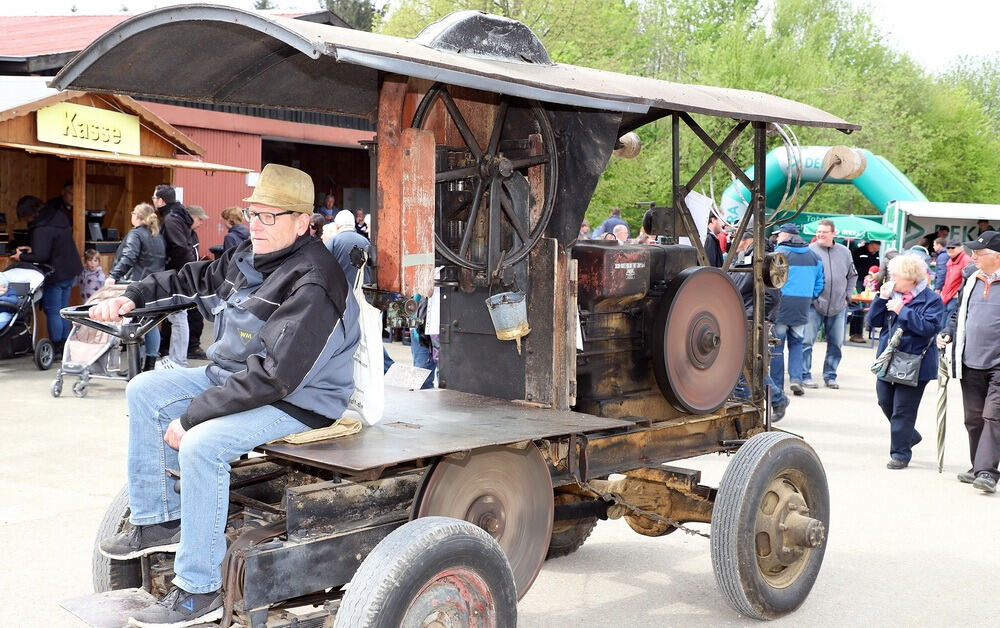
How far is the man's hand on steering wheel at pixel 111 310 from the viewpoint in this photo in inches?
166

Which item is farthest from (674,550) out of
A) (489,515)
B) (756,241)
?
(489,515)

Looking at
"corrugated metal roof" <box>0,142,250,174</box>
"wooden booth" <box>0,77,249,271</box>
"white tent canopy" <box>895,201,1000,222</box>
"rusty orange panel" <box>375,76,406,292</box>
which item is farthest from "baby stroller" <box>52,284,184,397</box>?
"white tent canopy" <box>895,201,1000,222</box>

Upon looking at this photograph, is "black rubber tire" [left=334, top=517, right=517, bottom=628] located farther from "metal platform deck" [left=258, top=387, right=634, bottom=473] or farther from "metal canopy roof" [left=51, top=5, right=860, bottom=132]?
"metal canopy roof" [left=51, top=5, right=860, bottom=132]

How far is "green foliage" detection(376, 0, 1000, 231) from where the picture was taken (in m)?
30.6

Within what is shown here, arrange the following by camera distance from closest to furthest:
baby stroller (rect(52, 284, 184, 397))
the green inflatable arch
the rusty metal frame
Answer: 1. the rusty metal frame
2. baby stroller (rect(52, 284, 184, 397))
3. the green inflatable arch

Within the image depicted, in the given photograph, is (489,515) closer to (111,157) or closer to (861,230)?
(111,157)

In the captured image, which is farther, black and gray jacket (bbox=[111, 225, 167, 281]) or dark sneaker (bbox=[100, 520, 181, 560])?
black and gray jacket (bbox=[111, 225, 167, 281])

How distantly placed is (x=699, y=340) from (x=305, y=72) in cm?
231

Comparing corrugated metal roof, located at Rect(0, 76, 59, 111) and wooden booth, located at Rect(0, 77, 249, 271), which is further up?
corrugated metal roof, located at Rect(0, 76, 59, 111)

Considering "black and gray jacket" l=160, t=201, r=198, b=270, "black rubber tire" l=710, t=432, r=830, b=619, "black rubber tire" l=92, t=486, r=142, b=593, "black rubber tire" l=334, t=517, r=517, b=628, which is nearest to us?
"black rubber tire" l=334, t=517, r=517, b=628

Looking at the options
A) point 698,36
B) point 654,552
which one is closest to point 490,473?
point 654,552

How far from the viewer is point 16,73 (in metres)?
15.7

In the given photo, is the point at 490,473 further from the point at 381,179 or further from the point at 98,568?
the point at 98,568

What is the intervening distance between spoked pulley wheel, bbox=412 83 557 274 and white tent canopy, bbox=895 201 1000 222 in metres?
18.4
